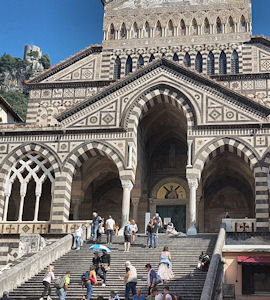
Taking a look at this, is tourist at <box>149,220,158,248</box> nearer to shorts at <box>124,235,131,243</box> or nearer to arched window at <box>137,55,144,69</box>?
shorts at <box>124,235,131,243</box>

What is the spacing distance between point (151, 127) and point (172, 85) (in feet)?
13.0

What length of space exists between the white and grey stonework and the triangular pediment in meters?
0.06

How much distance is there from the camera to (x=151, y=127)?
33.8 m

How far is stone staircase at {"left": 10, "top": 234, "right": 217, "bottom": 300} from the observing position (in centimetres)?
1869

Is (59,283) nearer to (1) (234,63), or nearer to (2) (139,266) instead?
(2) (139,266)

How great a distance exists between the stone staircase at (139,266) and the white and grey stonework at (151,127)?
344 cm

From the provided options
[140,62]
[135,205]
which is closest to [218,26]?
[140,62]

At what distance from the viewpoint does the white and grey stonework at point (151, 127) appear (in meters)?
29.1

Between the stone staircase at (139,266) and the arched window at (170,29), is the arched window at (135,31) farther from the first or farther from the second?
the stone staircase at (139,266)

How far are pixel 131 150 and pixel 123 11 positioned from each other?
1475 centimetres

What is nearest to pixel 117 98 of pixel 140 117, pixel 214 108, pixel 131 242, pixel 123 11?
pixel 140 117

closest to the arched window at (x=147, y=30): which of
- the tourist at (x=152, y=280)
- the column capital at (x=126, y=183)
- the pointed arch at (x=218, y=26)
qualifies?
the pointed arch at (x=218, y=26)

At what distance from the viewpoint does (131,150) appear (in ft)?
97.0

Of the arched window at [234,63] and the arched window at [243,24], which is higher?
the arched window at [243,24]
